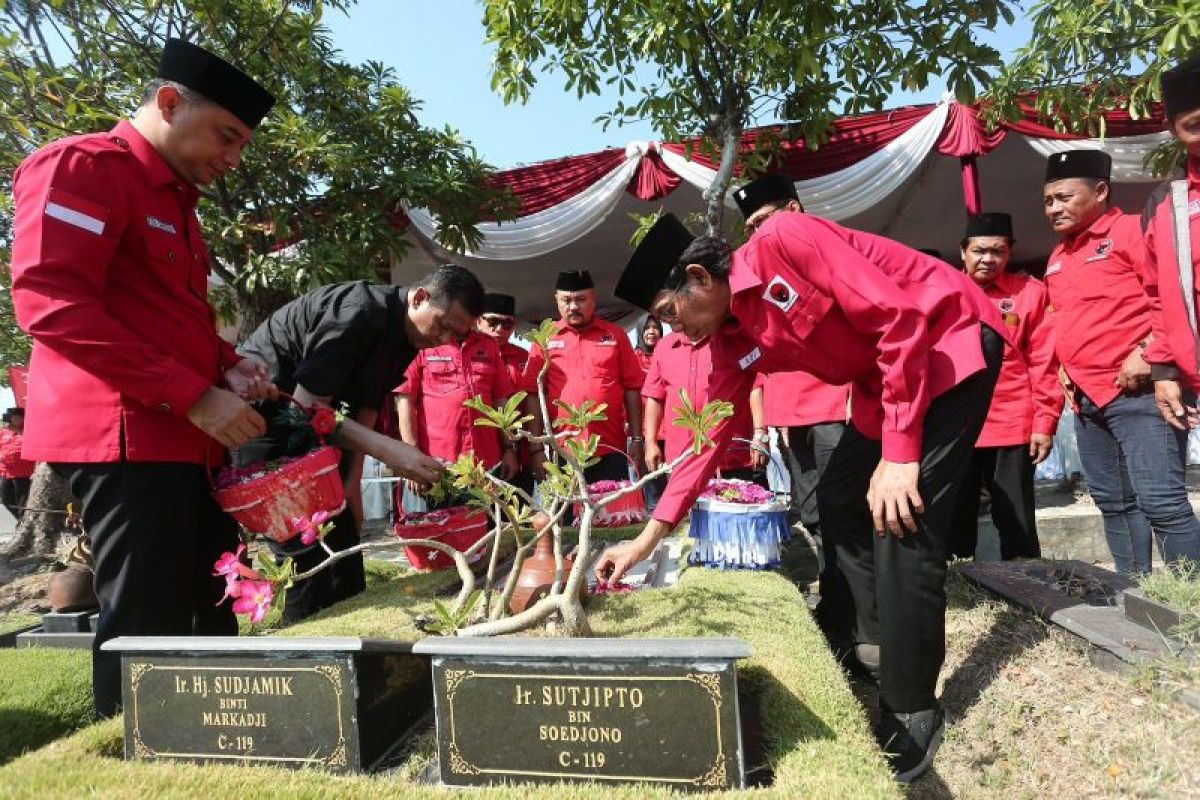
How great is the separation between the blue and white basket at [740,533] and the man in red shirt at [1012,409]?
1255 millimetres

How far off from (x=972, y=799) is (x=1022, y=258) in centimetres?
1055

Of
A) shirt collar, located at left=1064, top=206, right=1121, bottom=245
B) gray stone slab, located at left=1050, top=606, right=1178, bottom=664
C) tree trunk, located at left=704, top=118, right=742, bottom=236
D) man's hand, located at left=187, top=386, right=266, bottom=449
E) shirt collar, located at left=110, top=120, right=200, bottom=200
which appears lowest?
gray stone slab, located at left=1050, top=606, right=1178, bottom=664

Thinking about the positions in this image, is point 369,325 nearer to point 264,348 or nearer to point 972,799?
point 264,348

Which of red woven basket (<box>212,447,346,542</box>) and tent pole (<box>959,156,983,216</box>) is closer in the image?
red woven basket (<box>212,447,346,542</box>)

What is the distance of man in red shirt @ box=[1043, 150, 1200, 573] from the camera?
2.63 meters

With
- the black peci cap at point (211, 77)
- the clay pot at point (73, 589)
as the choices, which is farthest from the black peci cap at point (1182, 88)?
the clay pot at point (73, 589)

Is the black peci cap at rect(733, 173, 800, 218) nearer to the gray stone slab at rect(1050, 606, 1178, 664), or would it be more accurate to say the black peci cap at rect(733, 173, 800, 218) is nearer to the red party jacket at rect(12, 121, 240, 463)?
the gray stone slab at rect(1050, 606, 1178, 664)

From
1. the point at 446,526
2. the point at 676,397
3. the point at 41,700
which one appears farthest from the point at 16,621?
the point at 676,397

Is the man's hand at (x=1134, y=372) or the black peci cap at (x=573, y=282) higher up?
the black peci cap at (x=573, y=282)

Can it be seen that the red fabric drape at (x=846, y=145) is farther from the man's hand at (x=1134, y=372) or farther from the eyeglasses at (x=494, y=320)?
the man's hand at (x=1134, y=372)

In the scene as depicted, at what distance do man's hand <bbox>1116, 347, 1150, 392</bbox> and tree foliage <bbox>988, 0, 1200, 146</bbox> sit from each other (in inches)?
47.3

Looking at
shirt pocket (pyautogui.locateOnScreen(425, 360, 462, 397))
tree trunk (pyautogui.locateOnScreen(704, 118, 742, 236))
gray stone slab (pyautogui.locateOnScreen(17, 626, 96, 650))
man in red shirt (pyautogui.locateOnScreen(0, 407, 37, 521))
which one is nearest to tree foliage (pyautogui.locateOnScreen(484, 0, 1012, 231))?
tree trunk (pyautogui.locateOnScreen(704, 118, 742, 236))

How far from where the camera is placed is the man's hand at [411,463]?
2.20 meters

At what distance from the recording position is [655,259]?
192 centimetres
